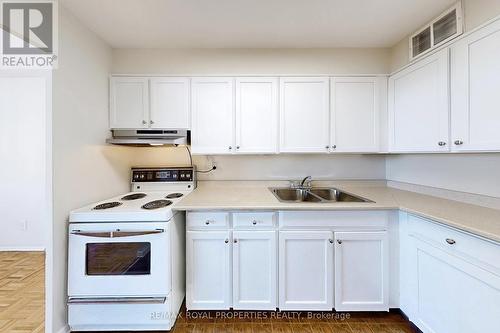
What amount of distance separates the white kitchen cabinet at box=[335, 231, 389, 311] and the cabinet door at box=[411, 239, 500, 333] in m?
0.23

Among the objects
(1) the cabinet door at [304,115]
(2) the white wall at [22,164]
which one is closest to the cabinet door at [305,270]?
(1) the cabinet door at [304,115]

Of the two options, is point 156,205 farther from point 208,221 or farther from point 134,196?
point 134,196

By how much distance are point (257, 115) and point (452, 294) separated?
6.27 ft

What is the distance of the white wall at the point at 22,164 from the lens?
3.06 meters

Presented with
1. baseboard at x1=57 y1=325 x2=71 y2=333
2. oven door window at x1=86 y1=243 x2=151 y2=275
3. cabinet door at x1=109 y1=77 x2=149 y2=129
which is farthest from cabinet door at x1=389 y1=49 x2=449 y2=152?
baseboard at x1=57 y1=325 x2=71 y2=333

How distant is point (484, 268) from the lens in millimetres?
1128

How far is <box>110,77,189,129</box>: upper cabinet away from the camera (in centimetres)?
221

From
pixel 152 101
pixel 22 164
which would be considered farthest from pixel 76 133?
pixel 22 164

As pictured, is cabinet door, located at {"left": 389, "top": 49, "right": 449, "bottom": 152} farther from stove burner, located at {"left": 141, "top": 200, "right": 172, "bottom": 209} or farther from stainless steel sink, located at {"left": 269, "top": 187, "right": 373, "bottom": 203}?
stove burner, located at {"left": 141, "top": 200, "right": 172, "bottom": 209}

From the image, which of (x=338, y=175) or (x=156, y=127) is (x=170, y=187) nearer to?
(x=156, y=127)

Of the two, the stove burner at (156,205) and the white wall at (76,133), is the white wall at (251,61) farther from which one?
the stove burner at (156,205)

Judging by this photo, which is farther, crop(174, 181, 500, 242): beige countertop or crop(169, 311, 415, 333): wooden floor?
crop(169, 311, 415, 333): wooden floor

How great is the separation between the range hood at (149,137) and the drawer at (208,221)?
747 millimetres

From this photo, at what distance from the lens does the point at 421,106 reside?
6.02ft
